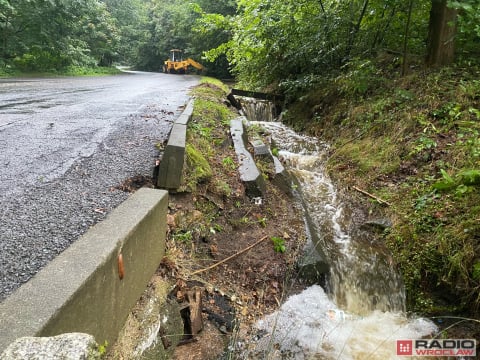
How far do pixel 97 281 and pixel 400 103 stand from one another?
6.27m

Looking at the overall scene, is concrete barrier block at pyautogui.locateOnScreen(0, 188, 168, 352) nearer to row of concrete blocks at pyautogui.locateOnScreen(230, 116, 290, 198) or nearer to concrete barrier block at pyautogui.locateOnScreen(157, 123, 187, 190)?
concrete barrier block at pyautogui.locateOnScreen(157, 123, 187, 190)

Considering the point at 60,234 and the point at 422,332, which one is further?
the point at 422,332

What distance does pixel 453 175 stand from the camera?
170 inches

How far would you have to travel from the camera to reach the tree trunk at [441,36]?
6223 millimetres

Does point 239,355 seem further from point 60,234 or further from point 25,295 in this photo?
point 25,295

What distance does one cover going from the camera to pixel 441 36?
6.43 meters

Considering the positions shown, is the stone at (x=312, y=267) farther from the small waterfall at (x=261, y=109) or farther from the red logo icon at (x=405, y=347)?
the small waterfall at (x=261, y=109)

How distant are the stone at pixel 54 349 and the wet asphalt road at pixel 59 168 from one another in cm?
76

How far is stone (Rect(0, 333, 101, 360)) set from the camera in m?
1.00

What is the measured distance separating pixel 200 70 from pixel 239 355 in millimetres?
29747

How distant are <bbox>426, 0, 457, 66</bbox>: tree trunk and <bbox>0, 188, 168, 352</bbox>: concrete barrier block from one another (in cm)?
650

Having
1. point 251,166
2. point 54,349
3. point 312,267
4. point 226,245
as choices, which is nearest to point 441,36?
point 251,166

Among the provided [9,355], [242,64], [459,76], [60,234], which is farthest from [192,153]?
[242,64]

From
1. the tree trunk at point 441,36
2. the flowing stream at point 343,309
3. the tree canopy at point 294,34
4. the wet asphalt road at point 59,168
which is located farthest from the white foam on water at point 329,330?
the tree trunk at point 441,36
